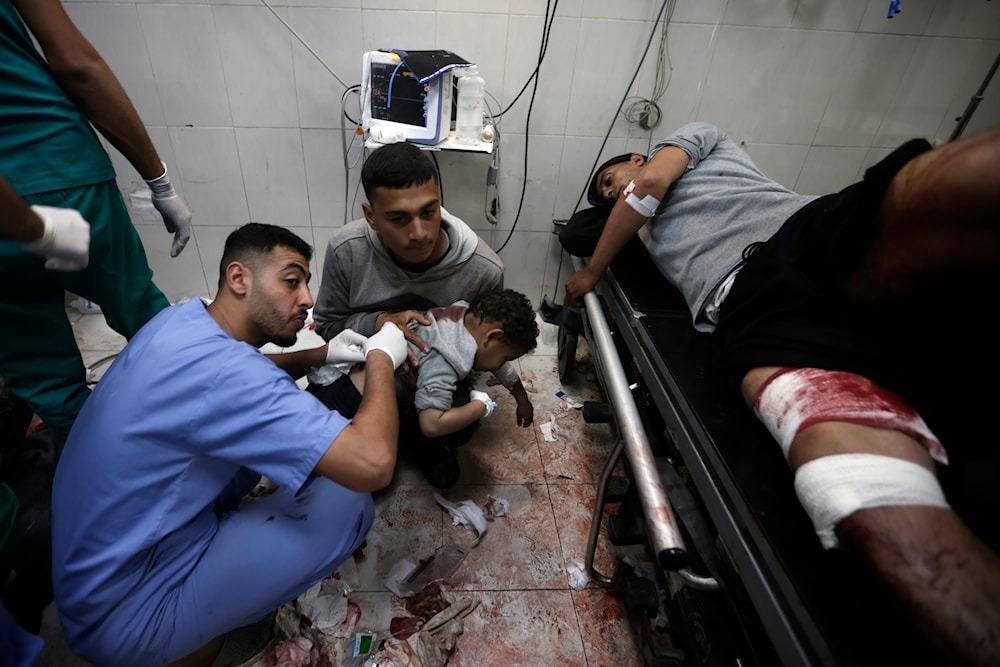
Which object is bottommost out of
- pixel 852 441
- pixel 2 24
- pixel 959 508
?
pixel 959 508

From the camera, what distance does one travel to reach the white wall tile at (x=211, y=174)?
203 cm

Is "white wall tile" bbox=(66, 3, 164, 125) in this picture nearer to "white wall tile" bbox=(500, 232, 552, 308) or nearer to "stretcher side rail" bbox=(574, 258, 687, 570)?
"white wall tile" bbox=(500, 232, 552, 308)

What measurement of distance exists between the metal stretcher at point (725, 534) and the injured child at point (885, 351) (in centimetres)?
7

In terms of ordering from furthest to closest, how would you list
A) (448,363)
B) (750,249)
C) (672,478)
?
(448,363)
(750,249)
(672,478)

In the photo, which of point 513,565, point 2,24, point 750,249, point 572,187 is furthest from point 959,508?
point 2,24

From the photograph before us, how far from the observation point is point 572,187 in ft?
7.34

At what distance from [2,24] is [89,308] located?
1.64 m

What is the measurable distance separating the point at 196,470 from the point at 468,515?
0.84 metres

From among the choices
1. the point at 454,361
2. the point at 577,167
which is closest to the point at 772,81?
the point at 577,167

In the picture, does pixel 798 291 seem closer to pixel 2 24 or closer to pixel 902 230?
pixel 902 230

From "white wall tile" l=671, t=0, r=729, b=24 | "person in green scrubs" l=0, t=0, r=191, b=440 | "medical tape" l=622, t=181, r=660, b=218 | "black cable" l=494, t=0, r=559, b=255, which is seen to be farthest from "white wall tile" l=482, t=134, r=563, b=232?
"person in green scrubs" l=0, t=0, r=191, b=440

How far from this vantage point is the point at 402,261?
4.87 feet

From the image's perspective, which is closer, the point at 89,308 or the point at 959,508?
the point at 959,508

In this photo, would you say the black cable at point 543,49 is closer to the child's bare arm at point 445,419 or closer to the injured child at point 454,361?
the injured child at point 454,361
